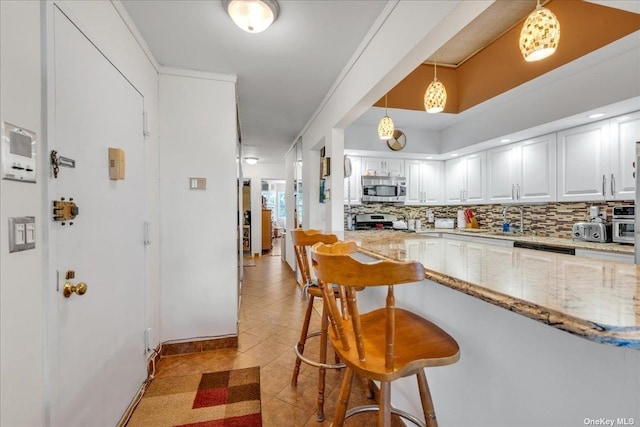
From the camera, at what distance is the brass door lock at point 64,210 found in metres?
1.11

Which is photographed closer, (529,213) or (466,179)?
(529,213)

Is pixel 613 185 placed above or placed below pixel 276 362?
Result: above

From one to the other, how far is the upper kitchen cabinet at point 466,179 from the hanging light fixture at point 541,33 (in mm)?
3119

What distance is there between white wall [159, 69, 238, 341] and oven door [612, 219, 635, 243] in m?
3.52

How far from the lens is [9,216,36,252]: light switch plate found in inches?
35.4

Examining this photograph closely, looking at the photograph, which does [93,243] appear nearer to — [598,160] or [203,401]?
[203,401]

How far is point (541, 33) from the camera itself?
127 centimetres

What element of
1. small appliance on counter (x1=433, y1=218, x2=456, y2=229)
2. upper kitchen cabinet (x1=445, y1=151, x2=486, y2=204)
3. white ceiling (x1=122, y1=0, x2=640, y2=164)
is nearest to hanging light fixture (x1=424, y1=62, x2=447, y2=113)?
white ceiling (x1=122, y1=0, x2=640, y2=164)

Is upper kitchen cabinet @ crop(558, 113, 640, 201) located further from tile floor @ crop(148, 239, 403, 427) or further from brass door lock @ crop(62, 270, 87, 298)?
brass door lock @ crop(62, 270, 87, 298)

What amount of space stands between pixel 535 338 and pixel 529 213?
11.9ft

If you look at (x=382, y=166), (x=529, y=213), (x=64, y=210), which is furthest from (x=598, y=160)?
(x=64, y=210)

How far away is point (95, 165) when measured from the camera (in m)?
1.43

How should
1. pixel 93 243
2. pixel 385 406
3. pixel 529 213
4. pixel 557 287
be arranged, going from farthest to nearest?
pixel 529 213 → pixel 93 243 → pixel 385 406 → pixel 557 287

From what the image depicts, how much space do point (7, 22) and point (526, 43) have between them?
2073mm
